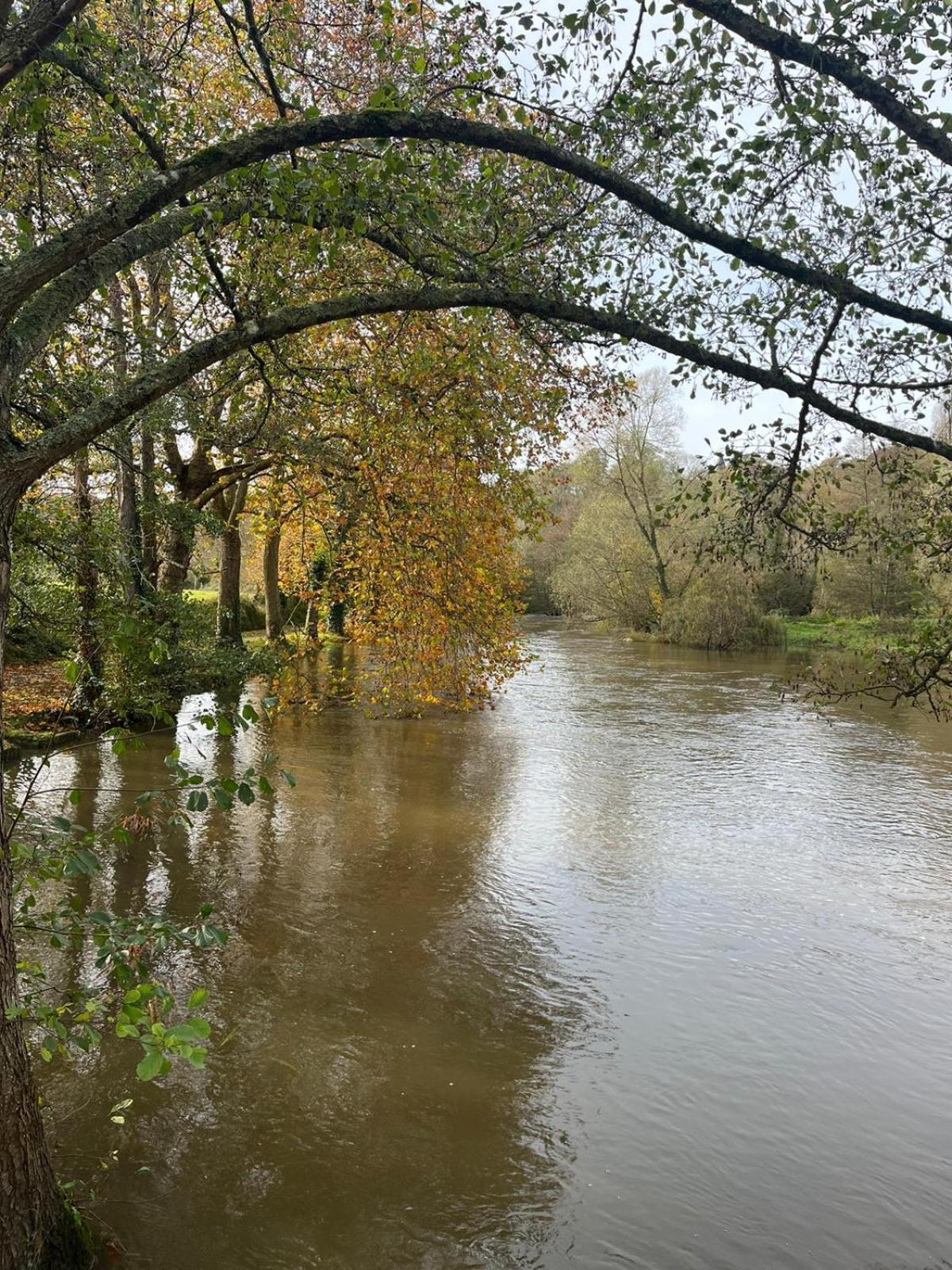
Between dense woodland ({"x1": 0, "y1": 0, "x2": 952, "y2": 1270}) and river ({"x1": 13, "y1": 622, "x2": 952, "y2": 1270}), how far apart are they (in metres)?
1.02

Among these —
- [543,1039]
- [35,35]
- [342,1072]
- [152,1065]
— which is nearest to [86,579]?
[342,1072]

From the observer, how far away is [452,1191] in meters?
5.38

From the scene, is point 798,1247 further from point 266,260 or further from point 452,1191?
point 266,260

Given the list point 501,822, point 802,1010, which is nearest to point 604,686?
point 501,822

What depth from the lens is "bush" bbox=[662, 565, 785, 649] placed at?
115 feet

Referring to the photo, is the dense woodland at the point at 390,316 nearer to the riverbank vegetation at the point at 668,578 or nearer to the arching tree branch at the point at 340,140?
the arching tree branch at the point at 340,140

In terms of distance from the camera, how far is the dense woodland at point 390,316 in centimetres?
405

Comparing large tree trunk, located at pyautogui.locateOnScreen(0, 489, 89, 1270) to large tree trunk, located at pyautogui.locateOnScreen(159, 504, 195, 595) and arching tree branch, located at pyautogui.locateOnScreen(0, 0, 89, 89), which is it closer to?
arching tree branch, located at pyautogui.locateOnScreen(0, 0, 89, 89)

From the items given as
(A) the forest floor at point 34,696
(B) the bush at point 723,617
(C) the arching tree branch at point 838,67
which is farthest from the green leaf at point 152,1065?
(B) the bush at point 723,617

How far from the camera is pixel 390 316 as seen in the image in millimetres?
10641

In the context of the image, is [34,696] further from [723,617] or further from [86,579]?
[723,617]

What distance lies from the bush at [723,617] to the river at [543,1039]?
69.3ft

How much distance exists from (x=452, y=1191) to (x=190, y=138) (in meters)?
7.22

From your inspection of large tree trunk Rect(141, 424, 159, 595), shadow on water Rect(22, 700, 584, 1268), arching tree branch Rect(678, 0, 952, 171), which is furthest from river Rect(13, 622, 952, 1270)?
arching tree branch Rect(678, 0, 952, 171)
